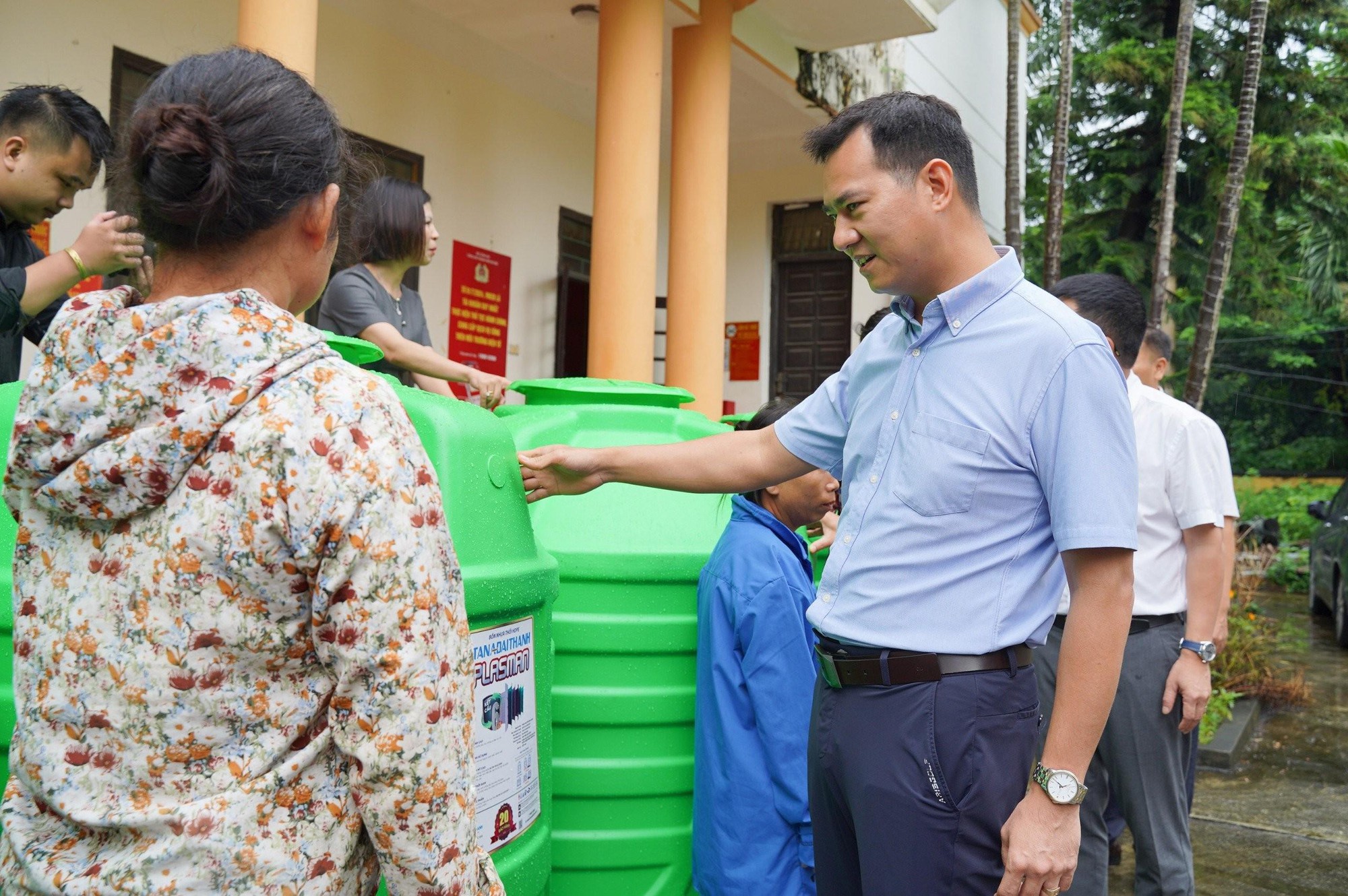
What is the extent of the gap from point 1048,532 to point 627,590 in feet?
2.94

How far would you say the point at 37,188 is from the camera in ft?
7.74

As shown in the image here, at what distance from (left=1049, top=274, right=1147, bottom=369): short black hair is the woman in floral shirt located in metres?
2.19

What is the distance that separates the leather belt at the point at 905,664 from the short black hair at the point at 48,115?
177cm

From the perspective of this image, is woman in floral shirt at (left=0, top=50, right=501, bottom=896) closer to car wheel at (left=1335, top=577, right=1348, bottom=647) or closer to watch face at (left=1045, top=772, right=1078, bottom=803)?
watch face at (left=1045, top=772, right=1078, bottom=803)

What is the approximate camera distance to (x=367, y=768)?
1.06 meters

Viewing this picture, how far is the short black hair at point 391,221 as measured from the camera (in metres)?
3.03

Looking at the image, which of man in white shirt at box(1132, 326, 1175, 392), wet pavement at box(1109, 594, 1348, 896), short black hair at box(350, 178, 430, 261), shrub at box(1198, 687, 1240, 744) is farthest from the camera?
shrub at box(1198, 687, 1240, 744)

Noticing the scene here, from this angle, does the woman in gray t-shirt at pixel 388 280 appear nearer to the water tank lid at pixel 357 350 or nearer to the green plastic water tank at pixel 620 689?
the green plastic water tank at pixel 620 689

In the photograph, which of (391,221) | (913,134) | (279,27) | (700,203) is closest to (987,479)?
(913,134)

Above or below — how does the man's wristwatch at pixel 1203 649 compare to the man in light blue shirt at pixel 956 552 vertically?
below

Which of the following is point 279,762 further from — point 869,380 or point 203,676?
point 869,380

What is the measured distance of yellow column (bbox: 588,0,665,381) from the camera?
5.98 meters

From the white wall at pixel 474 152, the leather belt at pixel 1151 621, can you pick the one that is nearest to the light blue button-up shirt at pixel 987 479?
the leather belt at pixel 1151 621

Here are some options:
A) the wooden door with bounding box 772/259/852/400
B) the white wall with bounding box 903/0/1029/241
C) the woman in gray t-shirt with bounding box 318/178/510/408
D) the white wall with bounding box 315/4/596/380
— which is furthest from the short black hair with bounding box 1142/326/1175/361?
the wooden door with bounding box 772/259/852/400
